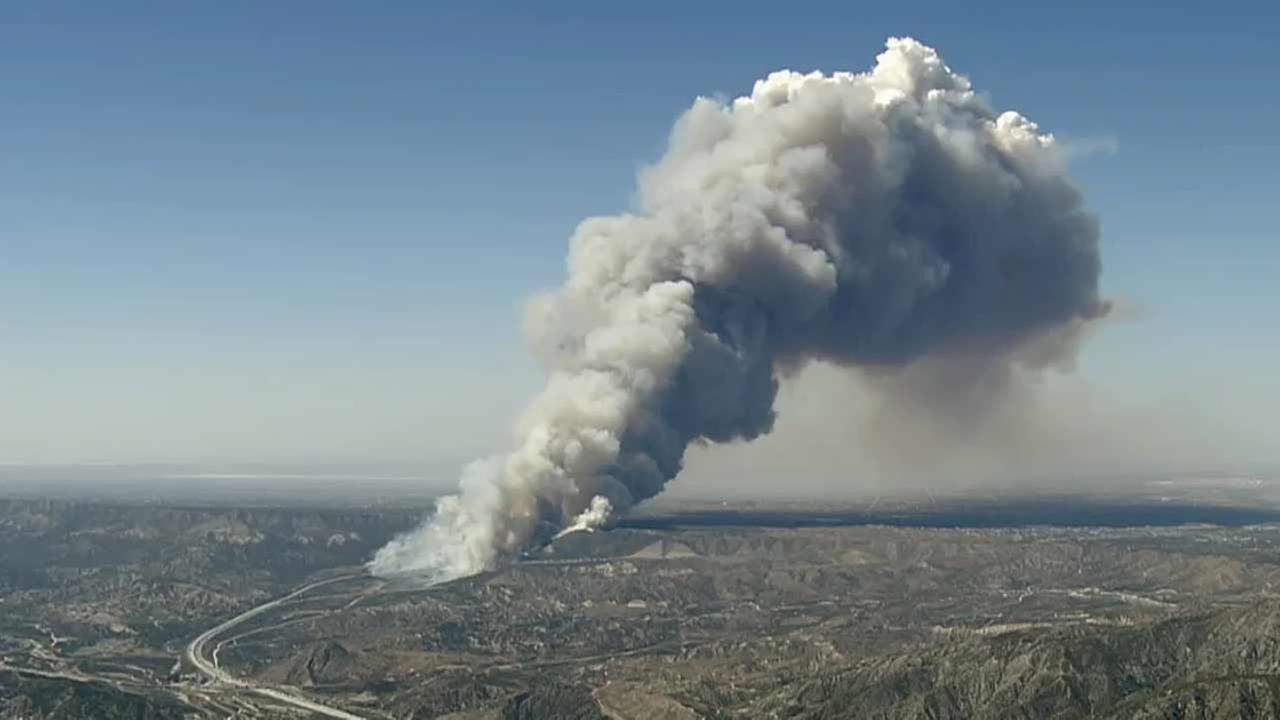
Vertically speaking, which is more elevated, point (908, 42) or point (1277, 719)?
point (908, 42)

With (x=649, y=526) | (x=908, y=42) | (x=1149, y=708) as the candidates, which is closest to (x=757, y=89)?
(x=908, y=42)

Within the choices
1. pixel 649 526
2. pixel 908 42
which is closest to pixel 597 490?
pixel 649 526


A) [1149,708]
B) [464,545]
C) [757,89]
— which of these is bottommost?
[1149,708]

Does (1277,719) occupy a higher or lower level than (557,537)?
lower

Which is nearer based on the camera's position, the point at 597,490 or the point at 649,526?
the point at 597,490

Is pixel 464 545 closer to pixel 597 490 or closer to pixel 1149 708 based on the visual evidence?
pixel 597 490

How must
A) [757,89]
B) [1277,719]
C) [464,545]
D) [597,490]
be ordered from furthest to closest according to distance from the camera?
[1277,719]
[757,89]
[464,545]
[597,490]

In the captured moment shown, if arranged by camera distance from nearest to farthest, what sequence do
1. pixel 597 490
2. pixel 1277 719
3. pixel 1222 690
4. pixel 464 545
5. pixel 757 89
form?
pixel 597 490 → pixel 464 545 → pixel 757 89 → pixel 1277 719 → pixel 1222 690

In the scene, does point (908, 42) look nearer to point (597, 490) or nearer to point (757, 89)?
point (757, 89)

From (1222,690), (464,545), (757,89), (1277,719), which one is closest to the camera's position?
(464,545)
